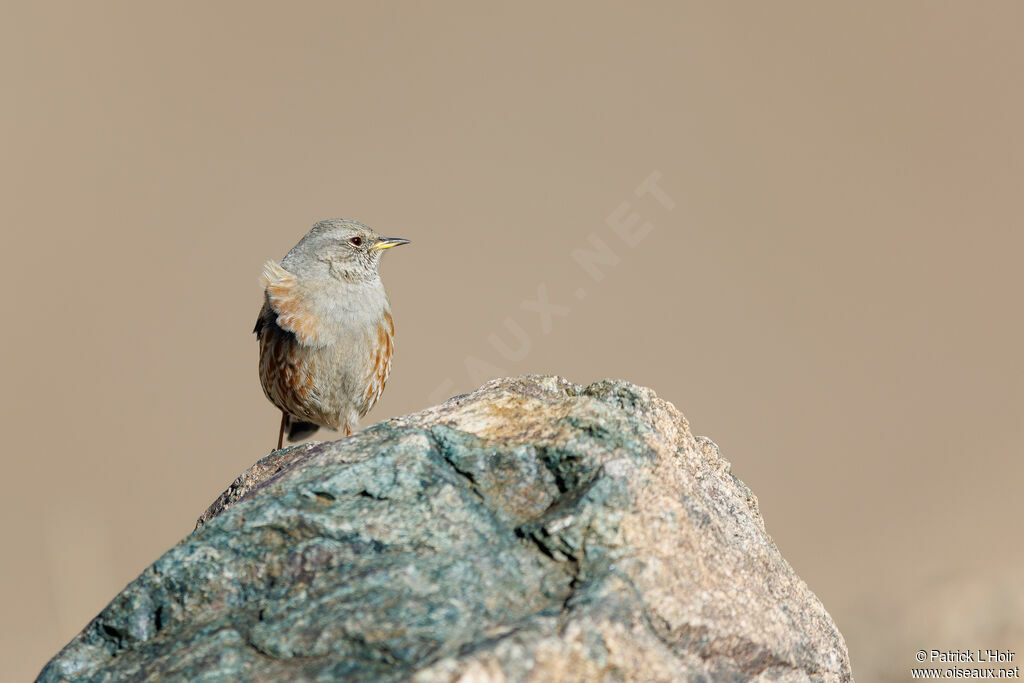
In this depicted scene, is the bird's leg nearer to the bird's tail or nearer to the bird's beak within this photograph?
the bird's tail

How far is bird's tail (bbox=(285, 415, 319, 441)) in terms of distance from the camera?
770 centimetres

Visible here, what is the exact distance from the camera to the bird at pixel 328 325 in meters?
6.60

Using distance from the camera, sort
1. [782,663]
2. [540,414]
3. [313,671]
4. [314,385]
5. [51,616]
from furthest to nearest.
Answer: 1. [51,616]
2. [314,385]
3. [540,414]
4. [782,663]
5. [313,671]

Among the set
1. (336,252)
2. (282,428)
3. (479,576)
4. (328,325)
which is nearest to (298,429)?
(282,428)

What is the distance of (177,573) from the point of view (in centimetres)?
335

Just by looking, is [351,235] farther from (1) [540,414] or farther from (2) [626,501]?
(2) [626,501]

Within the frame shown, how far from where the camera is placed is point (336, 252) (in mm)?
6801

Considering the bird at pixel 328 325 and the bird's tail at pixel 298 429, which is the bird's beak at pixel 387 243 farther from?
the bird's tail at pixel 298 429

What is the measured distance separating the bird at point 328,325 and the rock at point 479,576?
8.96 ft

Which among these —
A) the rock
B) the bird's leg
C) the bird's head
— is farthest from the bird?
the rock

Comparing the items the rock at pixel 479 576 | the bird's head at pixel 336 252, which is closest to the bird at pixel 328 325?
the bird's head at pixel 336 252

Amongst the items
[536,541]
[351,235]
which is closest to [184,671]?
[536,541]

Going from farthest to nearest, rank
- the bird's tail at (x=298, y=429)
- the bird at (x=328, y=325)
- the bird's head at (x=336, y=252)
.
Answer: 1. the bird's tail at (x=298, y=429)
2. the bird's head at (x=336, y=252)
3. the bird at (x=328, y=325)

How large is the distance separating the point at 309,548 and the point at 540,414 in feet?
3.41
